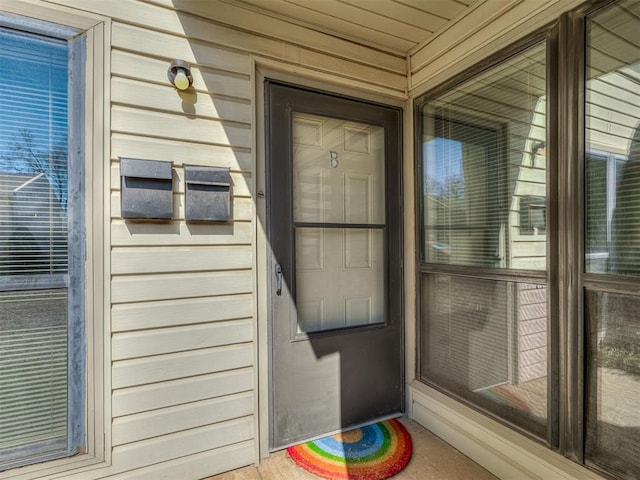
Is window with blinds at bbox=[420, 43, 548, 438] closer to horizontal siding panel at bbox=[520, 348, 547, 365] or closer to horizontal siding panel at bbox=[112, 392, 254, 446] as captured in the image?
horizontal siding panel at bbox=[520, 348, 547, 365]

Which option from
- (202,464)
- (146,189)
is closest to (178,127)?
(146,189)

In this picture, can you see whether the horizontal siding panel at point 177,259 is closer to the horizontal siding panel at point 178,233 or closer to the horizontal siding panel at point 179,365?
the horizontal siding panel at point 178,233

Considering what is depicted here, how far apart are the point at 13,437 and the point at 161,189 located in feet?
4.14

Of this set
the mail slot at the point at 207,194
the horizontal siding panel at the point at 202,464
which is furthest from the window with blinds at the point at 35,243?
the mail slot at the point at 207,194

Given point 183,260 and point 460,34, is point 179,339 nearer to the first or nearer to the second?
point 183,260

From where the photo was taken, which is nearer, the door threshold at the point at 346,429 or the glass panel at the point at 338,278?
the door threshold at the point at 346,429

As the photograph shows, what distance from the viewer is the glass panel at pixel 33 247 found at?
145 centimetres

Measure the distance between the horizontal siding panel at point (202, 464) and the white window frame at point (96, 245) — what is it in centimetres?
20

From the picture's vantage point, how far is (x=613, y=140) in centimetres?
134

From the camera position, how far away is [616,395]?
1349 millimetres

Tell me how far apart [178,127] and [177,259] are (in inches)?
26.2

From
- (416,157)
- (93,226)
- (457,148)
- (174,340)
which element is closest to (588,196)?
(457,148)

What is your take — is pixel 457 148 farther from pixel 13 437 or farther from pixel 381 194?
pixel 13 437

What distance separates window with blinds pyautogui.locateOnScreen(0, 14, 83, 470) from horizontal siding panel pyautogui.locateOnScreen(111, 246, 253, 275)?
0.69 feet
